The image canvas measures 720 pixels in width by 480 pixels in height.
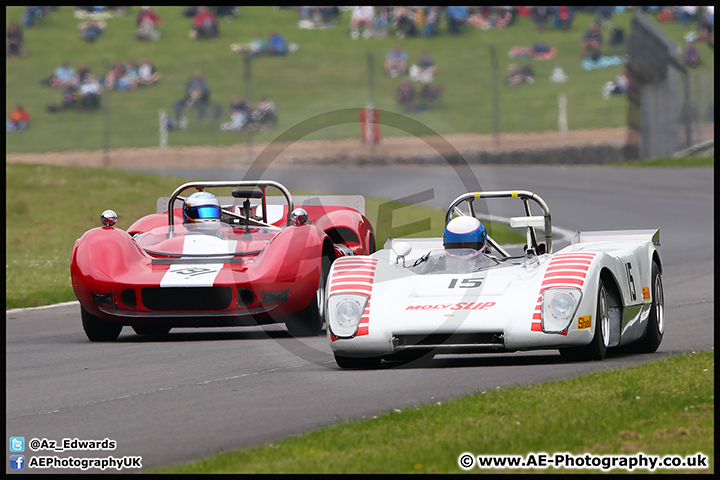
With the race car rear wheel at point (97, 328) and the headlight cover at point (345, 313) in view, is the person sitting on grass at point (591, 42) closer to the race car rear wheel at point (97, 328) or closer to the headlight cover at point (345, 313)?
the race car rear wheel at point (97, 328)

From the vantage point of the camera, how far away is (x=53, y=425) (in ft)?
21.8

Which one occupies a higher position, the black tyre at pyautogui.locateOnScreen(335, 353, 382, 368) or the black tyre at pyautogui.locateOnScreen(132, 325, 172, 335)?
the black tyre at pyautogui.locateOnScreen(335, 353, 382, 368)

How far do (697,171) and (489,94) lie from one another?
7754 mm

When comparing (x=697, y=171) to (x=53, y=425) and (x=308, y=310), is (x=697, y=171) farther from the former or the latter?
(x=53, y=425)

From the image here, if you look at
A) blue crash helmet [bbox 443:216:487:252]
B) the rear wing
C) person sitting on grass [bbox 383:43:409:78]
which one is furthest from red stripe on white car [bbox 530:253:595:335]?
person sitting on grass [bbox 383:43:409:78]

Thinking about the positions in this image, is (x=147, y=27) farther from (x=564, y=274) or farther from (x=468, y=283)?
(x=564, y=274)

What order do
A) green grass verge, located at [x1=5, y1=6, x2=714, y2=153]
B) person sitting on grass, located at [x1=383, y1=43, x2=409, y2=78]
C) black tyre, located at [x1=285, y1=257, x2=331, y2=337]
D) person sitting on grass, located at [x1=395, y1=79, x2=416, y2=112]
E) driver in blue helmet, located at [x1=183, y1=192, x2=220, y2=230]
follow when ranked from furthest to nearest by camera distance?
person sitting on grass, located at [x1=383, y1=43, x2=409, y2=78], person sitting on grass, located at [x1=395, y1=79, x2=416, y2=112], green grass verge, located at [x1=5, y1=6, x2=714, y2=153], driver in blue helmet, located at [x1=183, y1=192, x2=220, y2=230], black tyre, located at [x1=285, y1=257, x2=331, y2=337]

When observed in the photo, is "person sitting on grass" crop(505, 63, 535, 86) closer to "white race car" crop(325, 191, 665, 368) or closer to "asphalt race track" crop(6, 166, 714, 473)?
"asphalt race track" crop(6, 166, 714, 473)

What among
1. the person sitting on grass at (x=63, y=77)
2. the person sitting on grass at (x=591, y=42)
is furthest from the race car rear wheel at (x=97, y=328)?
the person sitting on grass at (x=591, y=42)

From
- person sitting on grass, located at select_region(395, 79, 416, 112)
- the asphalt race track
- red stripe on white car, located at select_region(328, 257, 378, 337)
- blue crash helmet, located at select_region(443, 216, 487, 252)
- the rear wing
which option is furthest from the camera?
person sitting on grass, located at select_region(395, 79, 416, 112)

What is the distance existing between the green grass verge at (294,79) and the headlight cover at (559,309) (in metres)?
23.7

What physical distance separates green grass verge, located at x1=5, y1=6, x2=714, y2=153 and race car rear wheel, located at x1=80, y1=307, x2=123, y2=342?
66.1 ft

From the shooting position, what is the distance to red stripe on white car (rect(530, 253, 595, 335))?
800 centimetres
